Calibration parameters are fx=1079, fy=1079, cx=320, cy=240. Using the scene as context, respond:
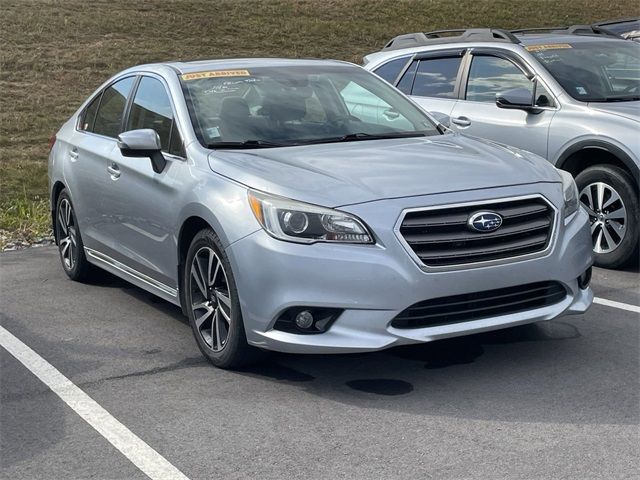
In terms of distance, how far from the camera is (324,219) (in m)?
5.19

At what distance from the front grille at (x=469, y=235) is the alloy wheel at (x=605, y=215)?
2615 millimetres

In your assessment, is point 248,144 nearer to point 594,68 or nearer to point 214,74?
point 214,74

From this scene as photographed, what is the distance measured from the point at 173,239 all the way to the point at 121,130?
4.90 ft

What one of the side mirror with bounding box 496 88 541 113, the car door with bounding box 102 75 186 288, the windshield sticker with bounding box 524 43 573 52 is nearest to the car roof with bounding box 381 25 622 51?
the windshield sticker with bounding box 524 43 573 52

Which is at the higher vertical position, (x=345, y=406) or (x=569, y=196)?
(x=569, y=196)

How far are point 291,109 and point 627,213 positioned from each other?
9.26 ft

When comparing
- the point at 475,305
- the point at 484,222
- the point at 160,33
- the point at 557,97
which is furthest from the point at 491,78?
the point at 160,33

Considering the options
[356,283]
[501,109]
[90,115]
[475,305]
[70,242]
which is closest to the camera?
[356,283]

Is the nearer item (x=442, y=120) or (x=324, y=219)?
(x=324, y=219)

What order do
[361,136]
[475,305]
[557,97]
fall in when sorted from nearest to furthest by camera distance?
1. [475,305]
2. [361,136]
3. [557,97]

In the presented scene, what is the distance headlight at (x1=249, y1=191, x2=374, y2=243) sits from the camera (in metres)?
5.16

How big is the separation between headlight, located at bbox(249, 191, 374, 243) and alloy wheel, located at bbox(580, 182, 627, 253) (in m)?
3.37

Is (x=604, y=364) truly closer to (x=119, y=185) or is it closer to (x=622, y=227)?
(x=622, y=227)

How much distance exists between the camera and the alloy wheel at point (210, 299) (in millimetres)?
5629
